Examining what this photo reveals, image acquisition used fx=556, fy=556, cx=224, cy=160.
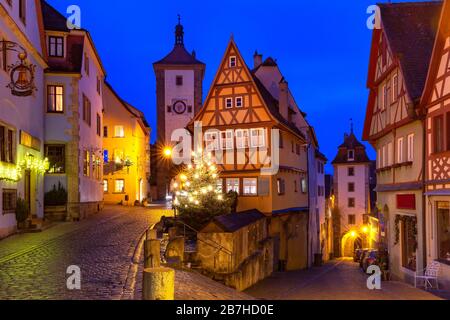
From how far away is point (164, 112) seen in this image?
64.0 meters

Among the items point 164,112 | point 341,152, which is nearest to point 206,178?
point 164,112

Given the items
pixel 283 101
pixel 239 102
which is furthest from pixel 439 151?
pixel 283 101

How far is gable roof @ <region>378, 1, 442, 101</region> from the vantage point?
23094 millimetres

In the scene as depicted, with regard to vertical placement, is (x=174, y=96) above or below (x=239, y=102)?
above

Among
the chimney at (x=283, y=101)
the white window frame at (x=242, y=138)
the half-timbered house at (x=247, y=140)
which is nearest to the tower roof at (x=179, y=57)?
the chimney at (x=283, y=101)

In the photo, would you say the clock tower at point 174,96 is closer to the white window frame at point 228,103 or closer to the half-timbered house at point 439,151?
the white window frame at point 228,103

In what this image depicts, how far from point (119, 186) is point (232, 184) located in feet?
62.5

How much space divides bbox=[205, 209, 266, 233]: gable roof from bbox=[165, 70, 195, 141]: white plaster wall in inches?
1410

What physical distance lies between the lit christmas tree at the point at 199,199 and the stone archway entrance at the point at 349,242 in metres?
42.5

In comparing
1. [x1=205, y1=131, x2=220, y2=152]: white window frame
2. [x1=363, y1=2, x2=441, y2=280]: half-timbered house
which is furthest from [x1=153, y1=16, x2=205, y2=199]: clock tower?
[x1=363, y1=2, x2=441, y2=280]: half-timbered house

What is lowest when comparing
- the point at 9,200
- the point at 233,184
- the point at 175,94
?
the point at 9,200

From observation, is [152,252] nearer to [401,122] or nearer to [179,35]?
[401,122]

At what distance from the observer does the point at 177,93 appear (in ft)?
210
